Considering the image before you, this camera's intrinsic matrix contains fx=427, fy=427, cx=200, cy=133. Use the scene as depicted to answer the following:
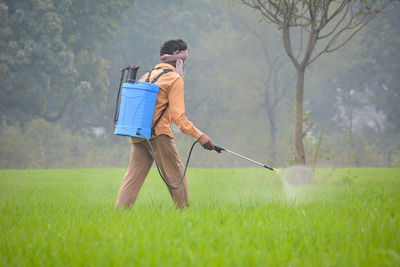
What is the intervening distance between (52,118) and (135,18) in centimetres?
1012

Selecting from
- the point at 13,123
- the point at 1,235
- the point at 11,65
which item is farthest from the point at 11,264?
the point at 13,123

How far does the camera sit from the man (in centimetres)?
513

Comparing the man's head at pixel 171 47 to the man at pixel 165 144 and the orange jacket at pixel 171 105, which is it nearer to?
the man at pixel 165 144

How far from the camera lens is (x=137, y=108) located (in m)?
5.03

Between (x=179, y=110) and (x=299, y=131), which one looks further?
(x=299, y=131)

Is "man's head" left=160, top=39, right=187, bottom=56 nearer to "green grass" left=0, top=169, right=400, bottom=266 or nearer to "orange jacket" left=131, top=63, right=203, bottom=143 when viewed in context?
"orange jacket" left=131, top=63, right=203, bottom=143

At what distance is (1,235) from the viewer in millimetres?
4000

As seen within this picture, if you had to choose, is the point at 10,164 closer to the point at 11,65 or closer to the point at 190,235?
the point at 11,65

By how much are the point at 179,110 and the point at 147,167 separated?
2.87 ft

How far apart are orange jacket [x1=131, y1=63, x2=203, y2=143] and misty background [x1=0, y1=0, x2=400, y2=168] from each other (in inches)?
732

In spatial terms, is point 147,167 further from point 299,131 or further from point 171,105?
point 299,131

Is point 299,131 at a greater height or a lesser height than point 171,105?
greater

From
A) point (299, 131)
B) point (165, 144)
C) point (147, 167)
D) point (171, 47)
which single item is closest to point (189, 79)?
point (299, 131)

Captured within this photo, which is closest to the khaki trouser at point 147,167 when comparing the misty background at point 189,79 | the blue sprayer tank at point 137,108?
the blue sprayer tank at point 137,108
